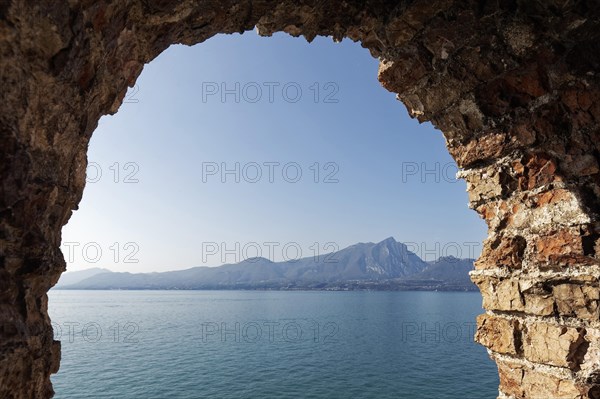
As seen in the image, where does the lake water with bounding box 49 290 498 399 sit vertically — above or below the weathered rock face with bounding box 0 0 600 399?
below

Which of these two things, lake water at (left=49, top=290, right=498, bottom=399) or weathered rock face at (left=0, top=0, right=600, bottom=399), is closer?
weathered rock face at (left=0, top=0, right=600, bottom=399)

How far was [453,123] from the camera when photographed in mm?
3877

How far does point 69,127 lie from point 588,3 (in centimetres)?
369

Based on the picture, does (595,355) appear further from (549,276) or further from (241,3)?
(241,3)

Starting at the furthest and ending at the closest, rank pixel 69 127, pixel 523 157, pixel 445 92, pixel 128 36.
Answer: pixel 445 92
pixel 523 157
pixel 128 36
pixel 69 127

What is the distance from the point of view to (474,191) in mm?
3902

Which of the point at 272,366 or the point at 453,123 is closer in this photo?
the point at 453,123

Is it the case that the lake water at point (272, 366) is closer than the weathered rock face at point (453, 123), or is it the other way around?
the weathered rock face at point (453, 123)

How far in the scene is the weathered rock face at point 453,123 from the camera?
1.91 meters

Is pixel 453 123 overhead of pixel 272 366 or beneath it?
overhead

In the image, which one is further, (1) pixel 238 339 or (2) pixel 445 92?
(1) pixel 238 339

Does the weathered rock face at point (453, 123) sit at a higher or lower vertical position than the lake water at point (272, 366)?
higher

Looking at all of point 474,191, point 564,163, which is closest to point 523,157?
point 564,163

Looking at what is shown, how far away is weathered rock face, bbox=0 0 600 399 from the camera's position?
75.2 inches
